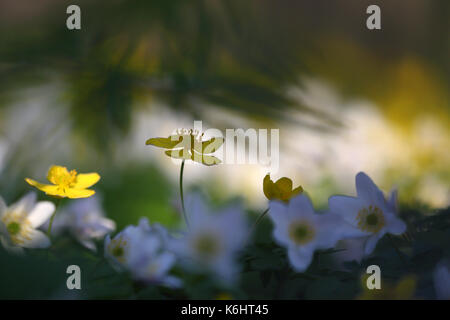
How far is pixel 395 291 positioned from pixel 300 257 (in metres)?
0.04

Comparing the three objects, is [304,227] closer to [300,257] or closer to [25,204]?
[300,257]

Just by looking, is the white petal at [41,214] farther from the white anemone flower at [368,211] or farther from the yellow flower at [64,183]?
the white anemone flower at [368,211]

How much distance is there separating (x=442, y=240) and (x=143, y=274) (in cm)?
11

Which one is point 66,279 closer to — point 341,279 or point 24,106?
point 341,279

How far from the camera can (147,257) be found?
0.16m

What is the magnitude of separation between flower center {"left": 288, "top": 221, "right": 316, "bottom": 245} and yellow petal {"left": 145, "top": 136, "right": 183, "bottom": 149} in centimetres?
7

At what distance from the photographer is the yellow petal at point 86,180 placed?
21cm

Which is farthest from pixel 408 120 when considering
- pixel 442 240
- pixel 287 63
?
pixel 442 240

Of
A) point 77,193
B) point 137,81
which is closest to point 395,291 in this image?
point 77,193

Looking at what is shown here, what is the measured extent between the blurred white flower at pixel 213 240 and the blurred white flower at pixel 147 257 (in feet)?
0.03

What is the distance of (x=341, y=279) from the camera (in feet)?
0.56

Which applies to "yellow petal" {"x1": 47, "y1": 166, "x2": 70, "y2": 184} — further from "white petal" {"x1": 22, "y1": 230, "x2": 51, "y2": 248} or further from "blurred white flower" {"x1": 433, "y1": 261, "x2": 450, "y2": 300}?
"blurred white flower" {"x1": 433, "y1": 261, "x2": 450, "y2": 300}

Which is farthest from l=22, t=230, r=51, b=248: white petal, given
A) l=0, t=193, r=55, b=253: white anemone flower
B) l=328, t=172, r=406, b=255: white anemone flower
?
l=328, t=172, r=406, b=255: white anemone flower

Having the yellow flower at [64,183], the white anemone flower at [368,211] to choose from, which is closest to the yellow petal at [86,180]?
the yellow flower at [64,183]
